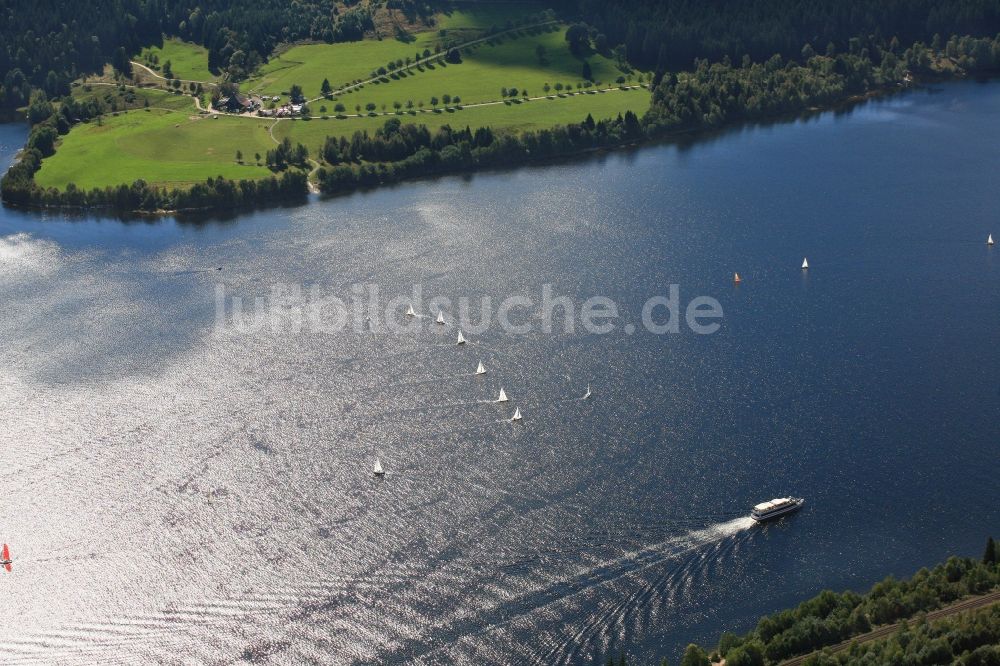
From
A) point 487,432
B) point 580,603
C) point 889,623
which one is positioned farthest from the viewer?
point 487,432

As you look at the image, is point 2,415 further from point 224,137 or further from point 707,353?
point 224,137

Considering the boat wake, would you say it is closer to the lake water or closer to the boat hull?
the lake water

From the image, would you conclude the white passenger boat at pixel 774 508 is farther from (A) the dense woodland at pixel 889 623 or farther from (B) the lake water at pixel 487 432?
(A) the dense woodland at pixel 889 623

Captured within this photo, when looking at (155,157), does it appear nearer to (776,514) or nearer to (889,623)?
(776,514)

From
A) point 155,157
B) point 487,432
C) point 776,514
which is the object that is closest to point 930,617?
point 776,514

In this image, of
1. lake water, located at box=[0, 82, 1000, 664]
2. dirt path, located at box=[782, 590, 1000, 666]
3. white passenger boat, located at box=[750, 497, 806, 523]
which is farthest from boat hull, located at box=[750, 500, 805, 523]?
dirt path, located at box=[782, 590, 1000, 666]

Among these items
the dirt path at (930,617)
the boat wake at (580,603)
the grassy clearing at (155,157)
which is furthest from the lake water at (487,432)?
the grassy clearing at (155,157)
